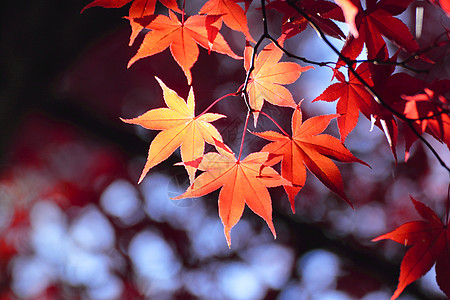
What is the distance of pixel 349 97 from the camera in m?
0.66

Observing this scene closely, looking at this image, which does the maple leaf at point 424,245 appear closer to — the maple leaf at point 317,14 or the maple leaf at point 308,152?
the maple leaf at point 308,152

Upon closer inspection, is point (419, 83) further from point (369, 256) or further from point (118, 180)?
point (118, 180)

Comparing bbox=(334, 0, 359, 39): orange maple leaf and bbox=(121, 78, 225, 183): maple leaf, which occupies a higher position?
bbox=(334, 0, 359, 39): orange maple leaf

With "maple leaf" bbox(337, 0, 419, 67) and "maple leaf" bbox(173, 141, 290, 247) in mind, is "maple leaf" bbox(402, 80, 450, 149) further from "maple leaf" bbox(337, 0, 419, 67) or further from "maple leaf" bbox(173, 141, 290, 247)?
"maple leaf" bbox(173, 141, 290, 247)

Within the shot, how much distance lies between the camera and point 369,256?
2055 mm

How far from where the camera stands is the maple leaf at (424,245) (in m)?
0.60

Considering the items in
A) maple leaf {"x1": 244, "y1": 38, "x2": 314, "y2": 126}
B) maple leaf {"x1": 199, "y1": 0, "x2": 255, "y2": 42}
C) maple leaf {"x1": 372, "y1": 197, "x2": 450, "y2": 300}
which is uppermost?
maple leaf {"x1": 199, "y1": 0, "x2": 255, "y2": 42}

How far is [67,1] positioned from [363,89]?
1.54 meters

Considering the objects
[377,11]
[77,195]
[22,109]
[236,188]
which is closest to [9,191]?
[77,195]

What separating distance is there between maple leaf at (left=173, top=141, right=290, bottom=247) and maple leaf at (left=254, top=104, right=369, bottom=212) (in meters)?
0.04

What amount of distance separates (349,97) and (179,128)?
34 centimetres

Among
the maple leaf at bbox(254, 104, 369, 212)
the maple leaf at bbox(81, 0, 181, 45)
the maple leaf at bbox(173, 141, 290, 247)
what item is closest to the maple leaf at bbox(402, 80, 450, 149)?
the maple leaf at bbox(254, 104, 369, 212)

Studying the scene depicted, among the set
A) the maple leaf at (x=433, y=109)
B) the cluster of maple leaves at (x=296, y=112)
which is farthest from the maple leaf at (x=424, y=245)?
the maple leaf at (x=433, y=109)

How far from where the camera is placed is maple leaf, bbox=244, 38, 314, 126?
0.67 m
